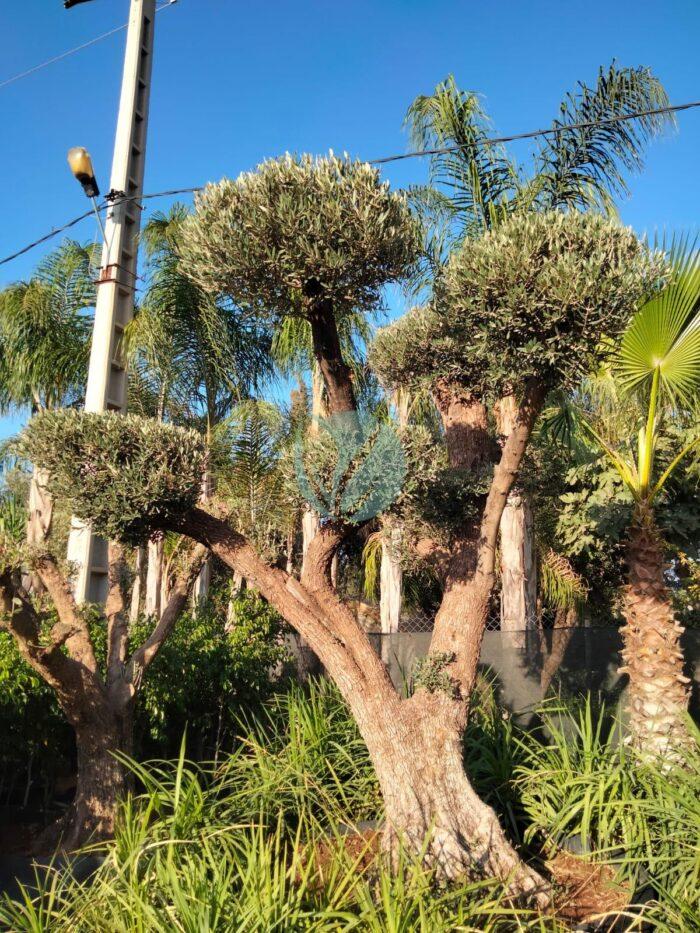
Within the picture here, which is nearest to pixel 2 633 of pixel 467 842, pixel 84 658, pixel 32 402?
pixel 84 658

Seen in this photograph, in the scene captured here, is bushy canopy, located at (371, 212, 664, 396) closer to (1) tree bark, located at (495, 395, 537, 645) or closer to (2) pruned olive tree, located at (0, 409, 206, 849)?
(2) pruned olive tree, located at (0, 409, 206, 849)

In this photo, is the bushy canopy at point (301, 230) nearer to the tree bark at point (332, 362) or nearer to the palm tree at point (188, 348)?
the tree bark at point (332, 362)

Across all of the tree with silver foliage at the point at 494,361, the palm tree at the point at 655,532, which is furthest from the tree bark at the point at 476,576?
the palm tree at the point at 655,532

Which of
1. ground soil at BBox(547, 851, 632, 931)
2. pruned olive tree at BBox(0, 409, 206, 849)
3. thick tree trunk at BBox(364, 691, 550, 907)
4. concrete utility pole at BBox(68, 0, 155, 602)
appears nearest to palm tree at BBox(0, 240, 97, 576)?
concrete utility pole at BBox(68, 0, 155, 602)

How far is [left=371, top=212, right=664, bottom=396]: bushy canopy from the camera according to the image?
4.64 m

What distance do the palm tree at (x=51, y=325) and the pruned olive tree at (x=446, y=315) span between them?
6.07 meters

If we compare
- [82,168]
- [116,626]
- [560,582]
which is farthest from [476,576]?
[560,582]

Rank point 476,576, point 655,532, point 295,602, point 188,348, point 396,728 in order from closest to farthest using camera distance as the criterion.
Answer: point 396,728, point 295,602, point 476,576, point 655,532, point 188,348

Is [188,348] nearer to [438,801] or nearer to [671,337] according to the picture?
[671,337]

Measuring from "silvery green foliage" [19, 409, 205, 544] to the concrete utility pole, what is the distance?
1242 millimetres

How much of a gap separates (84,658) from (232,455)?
17.1 ft

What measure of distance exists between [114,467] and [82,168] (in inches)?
133

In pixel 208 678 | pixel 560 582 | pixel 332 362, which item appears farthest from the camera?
pixel 560 582

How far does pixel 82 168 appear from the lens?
662 centimetres
